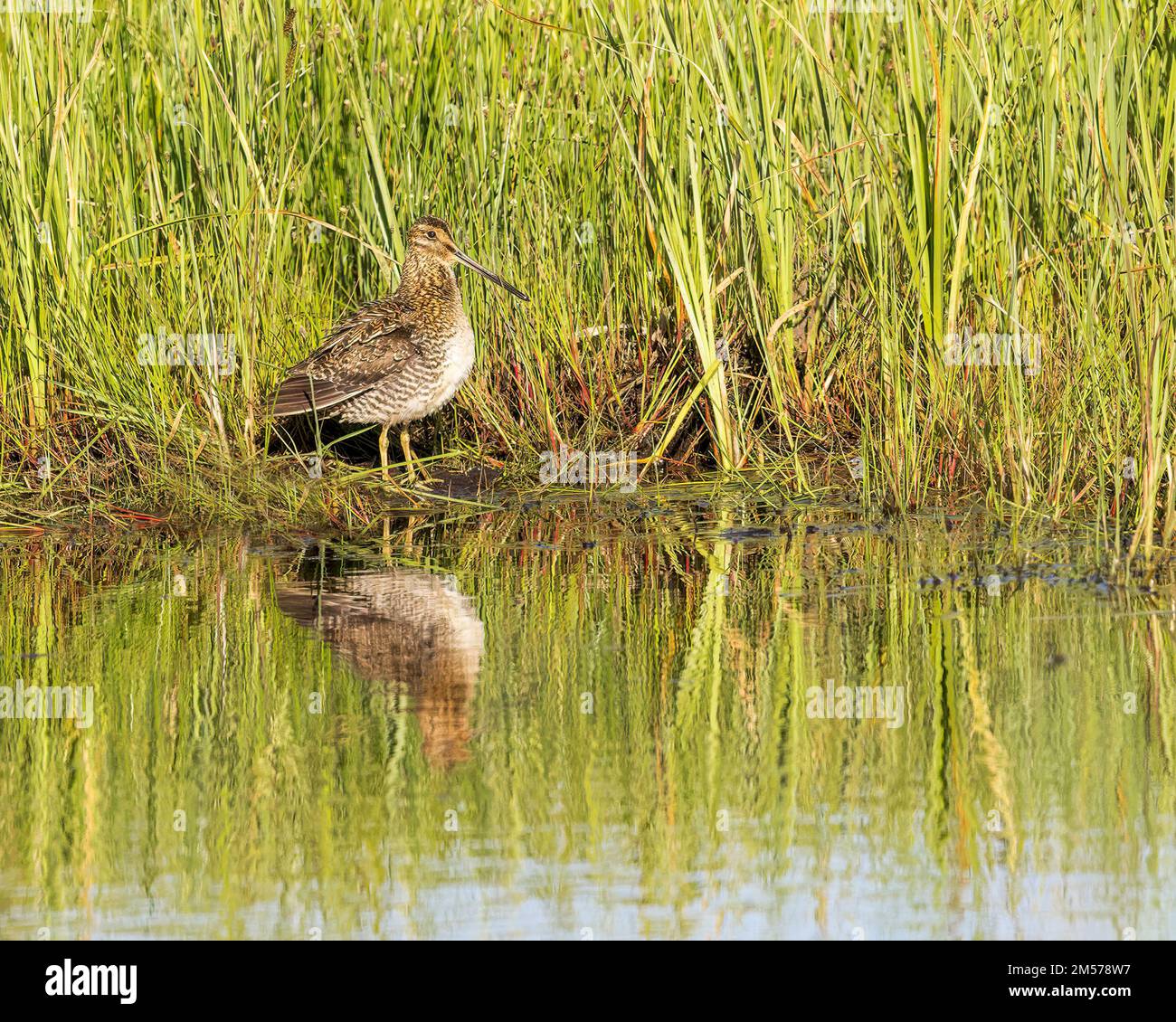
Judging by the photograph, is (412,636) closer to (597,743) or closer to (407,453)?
(597,743)

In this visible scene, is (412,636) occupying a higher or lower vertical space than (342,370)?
lower

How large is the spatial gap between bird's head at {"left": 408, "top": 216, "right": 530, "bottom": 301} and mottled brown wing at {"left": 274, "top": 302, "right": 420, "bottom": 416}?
43 centimetres

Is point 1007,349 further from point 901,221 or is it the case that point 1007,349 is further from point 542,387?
point 542,387

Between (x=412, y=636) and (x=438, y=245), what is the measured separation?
2.72 metres

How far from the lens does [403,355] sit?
6.95 metres

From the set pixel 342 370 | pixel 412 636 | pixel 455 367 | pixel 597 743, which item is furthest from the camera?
pixel 455 367

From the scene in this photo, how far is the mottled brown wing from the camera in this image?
6930 mm

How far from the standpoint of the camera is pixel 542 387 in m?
7.14

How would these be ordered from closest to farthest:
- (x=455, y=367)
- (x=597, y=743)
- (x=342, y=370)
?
(x=597, y=743) → (x=342, y=370) → (x=455, y=367)

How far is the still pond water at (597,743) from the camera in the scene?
3.13 metres

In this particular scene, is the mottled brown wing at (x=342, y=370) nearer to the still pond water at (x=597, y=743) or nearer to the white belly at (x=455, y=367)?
the white belly at (x=455, y=367)

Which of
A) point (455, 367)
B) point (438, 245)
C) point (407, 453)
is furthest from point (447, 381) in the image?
point (438, 245)

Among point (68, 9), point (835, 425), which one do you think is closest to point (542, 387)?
point (835, 425)
